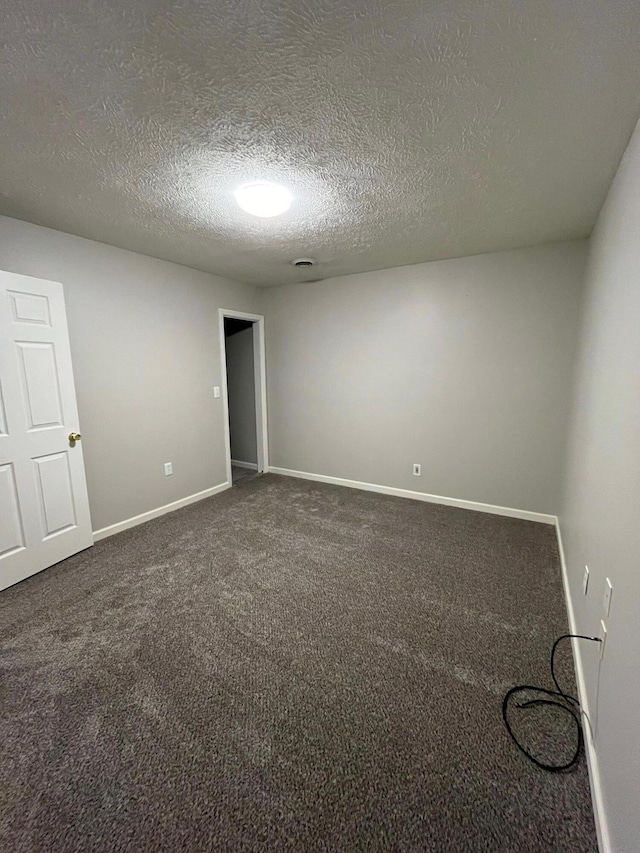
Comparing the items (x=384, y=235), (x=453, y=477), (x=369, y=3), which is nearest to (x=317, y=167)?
(x=369, y=3)

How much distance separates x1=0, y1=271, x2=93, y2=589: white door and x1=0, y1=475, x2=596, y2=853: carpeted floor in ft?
0.73

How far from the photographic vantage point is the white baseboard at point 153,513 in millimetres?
3037

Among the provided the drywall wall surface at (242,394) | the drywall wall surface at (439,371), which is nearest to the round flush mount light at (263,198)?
the drywall wall surface at (439,371)

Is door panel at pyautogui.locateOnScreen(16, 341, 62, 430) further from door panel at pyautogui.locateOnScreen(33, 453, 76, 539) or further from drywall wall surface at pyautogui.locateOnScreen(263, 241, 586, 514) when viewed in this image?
drywall wall surface at pyautogui.locateOnScreen(263, 241, 586, 514)

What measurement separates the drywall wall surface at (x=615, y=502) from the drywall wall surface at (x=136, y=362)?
3386 mm

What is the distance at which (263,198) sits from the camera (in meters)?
2.00

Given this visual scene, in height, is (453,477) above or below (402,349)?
below

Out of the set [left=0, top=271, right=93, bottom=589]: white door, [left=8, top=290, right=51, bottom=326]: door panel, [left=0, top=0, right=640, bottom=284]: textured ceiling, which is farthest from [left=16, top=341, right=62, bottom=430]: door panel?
[left=0, top=0, right=640, bottom=284]: textured ceiling

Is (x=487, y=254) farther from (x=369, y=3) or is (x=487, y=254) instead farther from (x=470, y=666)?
(x=470, y=666)

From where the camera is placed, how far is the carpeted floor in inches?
43.6

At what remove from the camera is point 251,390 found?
4.96 m

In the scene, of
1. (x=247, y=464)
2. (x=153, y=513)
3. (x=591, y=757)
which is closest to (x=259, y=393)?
(x=247, y=464)

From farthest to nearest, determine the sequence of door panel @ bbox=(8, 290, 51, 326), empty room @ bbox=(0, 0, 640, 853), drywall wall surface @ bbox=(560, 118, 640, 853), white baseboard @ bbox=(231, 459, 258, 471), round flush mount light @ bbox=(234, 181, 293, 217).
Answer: white baseboard @ bbox=(231, 459, 258, 471), door panel @ bbox=(8, 290, 51, 326), round flush mount light @ bbox=(234, 181, 293, 217), empty room @ bbox=(0, 0, 640, 853), drywall wall surface @ bbox=(560, 118, 640, 853)

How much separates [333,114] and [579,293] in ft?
8.21
